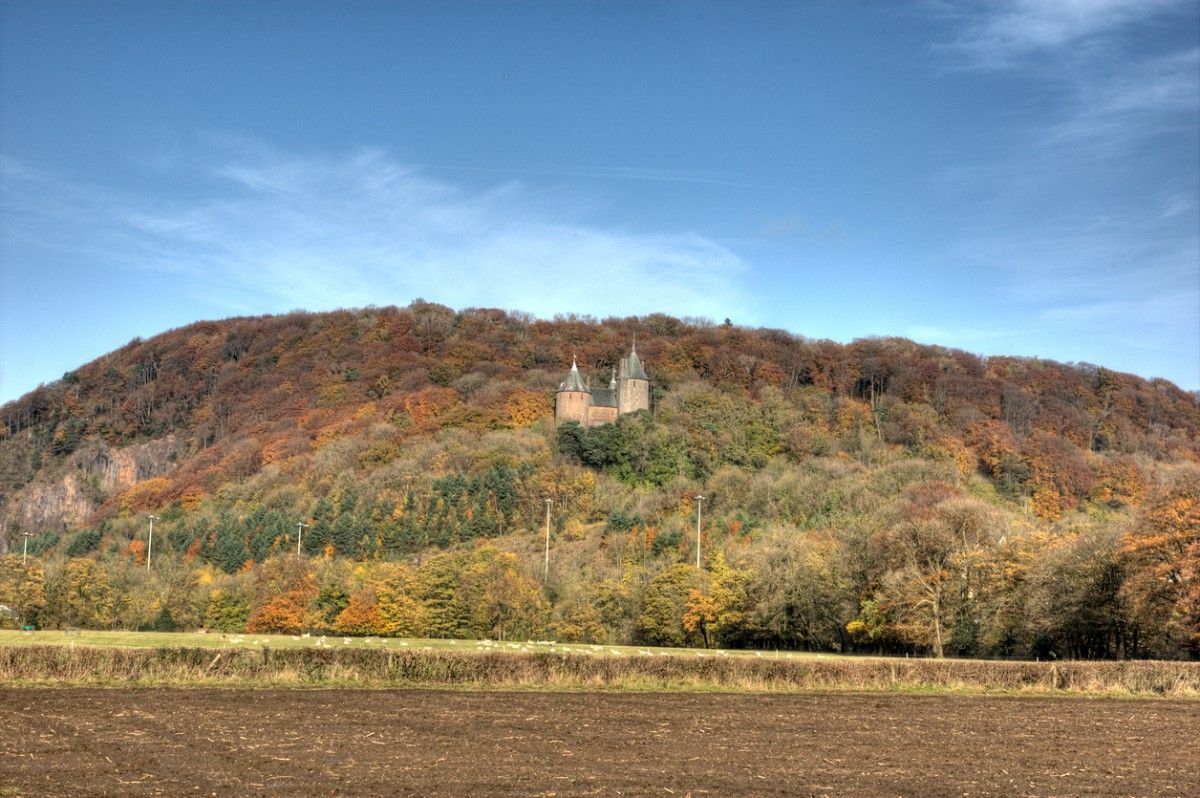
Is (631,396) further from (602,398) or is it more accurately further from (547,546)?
(547,546)

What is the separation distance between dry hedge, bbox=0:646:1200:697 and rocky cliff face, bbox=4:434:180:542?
13902cm

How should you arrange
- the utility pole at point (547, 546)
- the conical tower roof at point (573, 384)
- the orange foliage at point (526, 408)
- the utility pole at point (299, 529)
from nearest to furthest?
the utility pole at point (547, 546), the utility pole at point (299, 529), the conical tower roof at point (573, 384), the orange foliage at point (526, 408)

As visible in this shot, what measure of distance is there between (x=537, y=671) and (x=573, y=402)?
397 ft

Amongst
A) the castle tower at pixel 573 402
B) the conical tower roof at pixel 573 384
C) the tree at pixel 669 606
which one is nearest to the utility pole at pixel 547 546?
the tree at pixel 669 606

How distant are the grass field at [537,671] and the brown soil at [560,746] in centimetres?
225

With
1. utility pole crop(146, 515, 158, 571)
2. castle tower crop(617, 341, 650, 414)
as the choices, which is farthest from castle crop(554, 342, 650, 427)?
utility pole crop(146, 515, 158, 571)

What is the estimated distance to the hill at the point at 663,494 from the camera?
6291 cm

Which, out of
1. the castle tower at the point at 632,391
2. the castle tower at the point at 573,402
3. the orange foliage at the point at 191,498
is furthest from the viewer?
the castle tower at the point at 632,391

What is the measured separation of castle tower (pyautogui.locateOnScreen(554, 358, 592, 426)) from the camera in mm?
153625

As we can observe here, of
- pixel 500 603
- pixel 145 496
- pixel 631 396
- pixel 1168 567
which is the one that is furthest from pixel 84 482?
pixel 1168 567

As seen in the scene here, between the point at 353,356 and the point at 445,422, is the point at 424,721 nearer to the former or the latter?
the point at 445,422

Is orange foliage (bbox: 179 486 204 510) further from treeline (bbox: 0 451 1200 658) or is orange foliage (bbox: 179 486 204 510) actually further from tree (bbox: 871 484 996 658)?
tree (bbox: 871 484 996 658)

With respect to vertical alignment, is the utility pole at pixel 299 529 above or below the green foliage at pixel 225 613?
above

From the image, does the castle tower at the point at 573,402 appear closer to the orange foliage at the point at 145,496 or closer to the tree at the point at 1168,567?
the orange foliage at the point at 145,496
